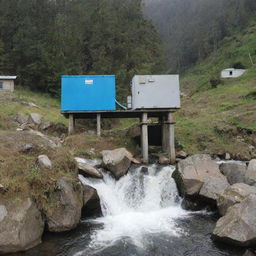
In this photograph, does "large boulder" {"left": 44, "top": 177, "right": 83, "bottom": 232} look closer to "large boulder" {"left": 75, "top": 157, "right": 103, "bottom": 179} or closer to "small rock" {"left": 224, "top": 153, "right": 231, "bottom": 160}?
"large boulder" {"left": 75, "top": 157, "right": 103, "bottom": 179}

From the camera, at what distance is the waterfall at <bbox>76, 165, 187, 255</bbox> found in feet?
36.3

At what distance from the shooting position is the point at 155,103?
19.3 m

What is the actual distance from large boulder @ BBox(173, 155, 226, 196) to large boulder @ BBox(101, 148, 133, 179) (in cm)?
267

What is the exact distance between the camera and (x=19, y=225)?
9.73 metres

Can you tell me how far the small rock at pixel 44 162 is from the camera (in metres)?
11.9

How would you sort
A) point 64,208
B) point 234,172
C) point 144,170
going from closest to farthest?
1. point 64,208
2. point 234,172
3. point 144,170

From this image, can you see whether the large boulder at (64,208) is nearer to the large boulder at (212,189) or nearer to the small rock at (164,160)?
the large boulder at (212,189)

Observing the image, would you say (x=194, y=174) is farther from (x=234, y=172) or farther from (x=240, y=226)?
(x=240, y=226)

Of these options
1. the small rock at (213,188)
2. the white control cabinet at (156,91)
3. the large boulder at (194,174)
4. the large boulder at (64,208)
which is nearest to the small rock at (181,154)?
the white control cabinet at (156,91)

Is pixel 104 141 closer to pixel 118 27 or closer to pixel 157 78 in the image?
pixel 157 78

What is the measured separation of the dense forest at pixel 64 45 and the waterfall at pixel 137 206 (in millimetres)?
20923

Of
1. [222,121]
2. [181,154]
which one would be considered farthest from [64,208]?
[222,121]

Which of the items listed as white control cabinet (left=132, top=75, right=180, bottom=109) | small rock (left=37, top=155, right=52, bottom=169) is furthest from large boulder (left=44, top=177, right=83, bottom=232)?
white control cabinet (left=132, top=75, right=180, bottom=109)

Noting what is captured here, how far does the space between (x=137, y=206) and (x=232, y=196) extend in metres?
4.37
